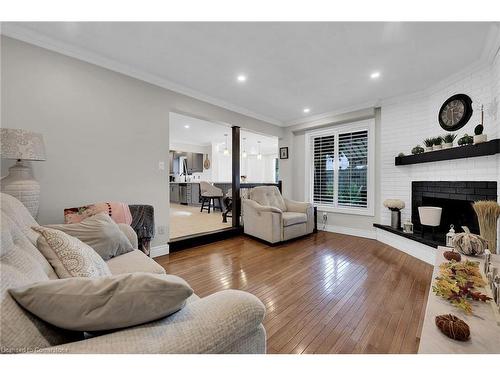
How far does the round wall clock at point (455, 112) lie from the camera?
2723 mm

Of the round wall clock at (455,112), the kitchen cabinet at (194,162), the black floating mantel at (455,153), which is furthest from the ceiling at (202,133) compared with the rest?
the round wall clock at (455,112)

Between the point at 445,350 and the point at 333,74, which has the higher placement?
the point at 333,74

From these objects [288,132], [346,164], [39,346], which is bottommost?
[39,346]

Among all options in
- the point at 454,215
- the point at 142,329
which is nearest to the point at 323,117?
the point at 454,215

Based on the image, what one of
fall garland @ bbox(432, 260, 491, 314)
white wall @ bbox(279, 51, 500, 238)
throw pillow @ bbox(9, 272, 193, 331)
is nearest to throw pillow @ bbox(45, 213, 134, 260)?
throw pillow @ bbox(9, 272, 193, 331)

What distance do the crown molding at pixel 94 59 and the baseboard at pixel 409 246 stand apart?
3510 millimetres

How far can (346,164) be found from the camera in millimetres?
4344

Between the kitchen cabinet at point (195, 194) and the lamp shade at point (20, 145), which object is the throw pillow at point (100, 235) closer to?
the lamp shade at point (20, 145)

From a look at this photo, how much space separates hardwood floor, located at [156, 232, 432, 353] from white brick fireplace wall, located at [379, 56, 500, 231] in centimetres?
115

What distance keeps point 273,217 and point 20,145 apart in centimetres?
293
